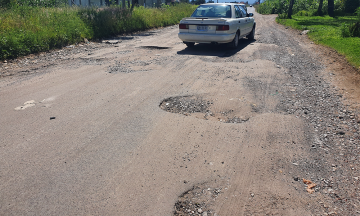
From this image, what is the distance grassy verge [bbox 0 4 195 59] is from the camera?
8883 millimetres

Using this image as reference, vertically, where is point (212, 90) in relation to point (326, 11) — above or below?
below

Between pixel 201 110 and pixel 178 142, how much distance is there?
3.77ft

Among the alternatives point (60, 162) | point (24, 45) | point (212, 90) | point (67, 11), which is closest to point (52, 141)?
point (60, 162)

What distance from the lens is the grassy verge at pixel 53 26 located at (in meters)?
8.88

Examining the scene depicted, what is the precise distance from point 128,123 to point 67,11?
12.0 m

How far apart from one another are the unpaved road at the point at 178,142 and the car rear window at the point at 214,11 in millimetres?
3584

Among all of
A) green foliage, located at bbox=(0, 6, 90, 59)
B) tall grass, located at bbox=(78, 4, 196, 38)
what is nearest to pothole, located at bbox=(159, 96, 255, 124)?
green foliage, located at bbox=(0, 6, 90, 59)

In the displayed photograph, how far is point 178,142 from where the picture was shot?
371 cm

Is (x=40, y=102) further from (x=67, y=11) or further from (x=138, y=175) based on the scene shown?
(x=67, y=11)

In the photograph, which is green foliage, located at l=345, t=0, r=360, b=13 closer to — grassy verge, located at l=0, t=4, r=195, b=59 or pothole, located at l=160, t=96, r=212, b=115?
grassy verge, located at l=0, t=4, r=195, b=59

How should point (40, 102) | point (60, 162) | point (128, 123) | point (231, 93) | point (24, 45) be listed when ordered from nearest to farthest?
point (60, 162) → point (128, 123) → point (40, 102) → point (231, 93) → point (24, 45)

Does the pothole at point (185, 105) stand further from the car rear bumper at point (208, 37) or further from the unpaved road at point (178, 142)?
the car rear bumper at point (208, 37)

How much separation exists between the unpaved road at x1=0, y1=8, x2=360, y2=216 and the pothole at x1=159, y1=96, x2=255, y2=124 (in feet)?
0.06

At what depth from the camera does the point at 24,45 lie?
29.3 feet
